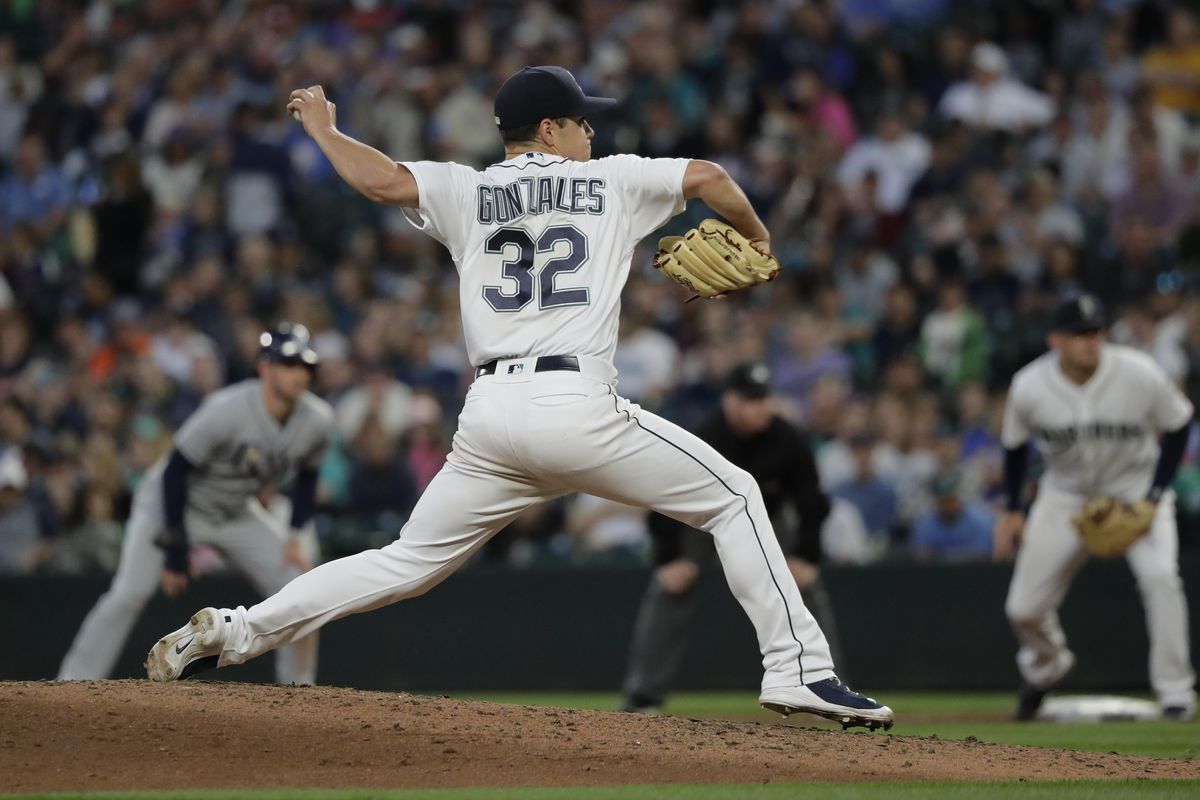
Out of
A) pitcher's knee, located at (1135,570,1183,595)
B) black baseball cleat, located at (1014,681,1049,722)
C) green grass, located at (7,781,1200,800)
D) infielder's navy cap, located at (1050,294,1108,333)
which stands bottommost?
green grass, located at (7,781,1200,800)

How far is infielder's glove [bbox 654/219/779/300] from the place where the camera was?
5707 millimetres

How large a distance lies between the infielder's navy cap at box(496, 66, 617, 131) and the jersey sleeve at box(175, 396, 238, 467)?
3.39 m

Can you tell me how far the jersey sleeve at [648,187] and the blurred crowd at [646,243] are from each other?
5.99 meters

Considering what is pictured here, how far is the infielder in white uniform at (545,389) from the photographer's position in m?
5.54

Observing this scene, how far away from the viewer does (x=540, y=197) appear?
18.5 ft

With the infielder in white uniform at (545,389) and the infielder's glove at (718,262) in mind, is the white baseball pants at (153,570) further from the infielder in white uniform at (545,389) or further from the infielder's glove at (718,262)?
the infielder's glove at (718,262)

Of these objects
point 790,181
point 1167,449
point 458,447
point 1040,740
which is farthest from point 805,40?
point 458,447

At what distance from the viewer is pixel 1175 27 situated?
14.7 meters

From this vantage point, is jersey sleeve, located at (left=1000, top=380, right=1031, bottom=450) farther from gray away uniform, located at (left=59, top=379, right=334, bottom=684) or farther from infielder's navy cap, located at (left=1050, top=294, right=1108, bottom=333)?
gray away uniform, located at (left=59, top=379, right=334, bottom=684)

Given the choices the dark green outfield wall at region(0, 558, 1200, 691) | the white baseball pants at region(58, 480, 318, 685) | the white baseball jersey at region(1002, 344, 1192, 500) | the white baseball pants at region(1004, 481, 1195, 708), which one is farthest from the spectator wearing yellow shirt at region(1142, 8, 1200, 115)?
the white baseball pants at region(58, 480, 318, 685)

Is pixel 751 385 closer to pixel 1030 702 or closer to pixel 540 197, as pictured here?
pixel 1030 702

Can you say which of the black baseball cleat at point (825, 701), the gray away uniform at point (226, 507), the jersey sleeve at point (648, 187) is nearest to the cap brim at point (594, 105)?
the jersey sleeve at point (648, 187)

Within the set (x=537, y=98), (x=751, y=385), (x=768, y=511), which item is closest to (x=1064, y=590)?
(x=768, y=511)

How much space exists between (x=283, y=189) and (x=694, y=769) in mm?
10958
